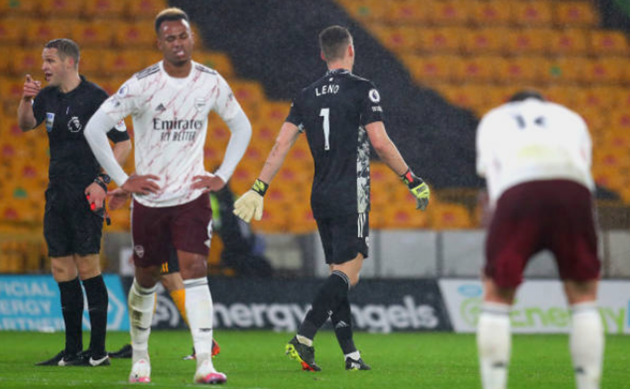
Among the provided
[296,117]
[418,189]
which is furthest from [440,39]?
[418,189]

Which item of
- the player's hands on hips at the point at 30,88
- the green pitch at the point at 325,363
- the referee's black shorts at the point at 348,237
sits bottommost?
the green pitch at the point at 325,363

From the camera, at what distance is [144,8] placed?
18.9 meters

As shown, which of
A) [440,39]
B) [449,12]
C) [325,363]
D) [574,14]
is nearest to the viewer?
[325,363]

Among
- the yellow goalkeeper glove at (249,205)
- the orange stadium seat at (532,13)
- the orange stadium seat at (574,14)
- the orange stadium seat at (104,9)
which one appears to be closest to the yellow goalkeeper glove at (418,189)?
the yellow goalkeeper glove at (249,205)

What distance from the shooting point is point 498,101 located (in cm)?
1812

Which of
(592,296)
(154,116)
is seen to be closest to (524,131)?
(592,296)

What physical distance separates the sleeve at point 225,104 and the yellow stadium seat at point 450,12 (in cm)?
1389

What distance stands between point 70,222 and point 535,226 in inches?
159

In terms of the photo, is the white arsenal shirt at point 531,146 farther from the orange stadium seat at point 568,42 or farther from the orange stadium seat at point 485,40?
the orange stadium seat at point 568,42

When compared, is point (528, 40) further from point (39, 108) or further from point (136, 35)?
point (39, 108)

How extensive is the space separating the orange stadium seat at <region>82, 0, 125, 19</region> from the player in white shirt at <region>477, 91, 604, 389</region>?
15318 mm

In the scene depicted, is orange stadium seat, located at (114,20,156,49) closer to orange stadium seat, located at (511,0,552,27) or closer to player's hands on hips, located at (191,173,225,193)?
orange stadium seat, located at (511,0,552,27)

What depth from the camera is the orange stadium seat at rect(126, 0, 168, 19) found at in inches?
742

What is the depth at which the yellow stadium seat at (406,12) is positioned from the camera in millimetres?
19484
